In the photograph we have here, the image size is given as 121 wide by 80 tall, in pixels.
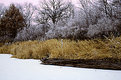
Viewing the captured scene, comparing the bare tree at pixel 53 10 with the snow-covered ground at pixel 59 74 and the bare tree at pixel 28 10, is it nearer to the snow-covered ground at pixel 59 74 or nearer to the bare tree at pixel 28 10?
the bare tree at pixel 28 10

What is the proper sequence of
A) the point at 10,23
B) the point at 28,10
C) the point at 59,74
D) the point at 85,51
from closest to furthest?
the point at 59,74 < the point at 85,51 < the point at 10,23 < the point at 28,10

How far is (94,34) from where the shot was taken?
15.1ft

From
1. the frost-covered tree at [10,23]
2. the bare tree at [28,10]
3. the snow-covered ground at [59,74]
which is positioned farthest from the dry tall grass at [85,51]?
the bare tree at [28,10]

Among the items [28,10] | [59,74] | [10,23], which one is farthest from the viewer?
[28,10]

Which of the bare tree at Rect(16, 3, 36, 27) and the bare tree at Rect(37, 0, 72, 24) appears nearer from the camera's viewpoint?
the bare tree at Rect(37, 0, 72, 24)

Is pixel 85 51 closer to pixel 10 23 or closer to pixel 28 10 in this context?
pixel 10 23

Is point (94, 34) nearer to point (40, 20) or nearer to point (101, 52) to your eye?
point (101, 52)

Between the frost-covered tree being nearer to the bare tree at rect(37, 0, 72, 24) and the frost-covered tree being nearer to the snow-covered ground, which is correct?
the bare tree at rect(37, 0, 72, 24)

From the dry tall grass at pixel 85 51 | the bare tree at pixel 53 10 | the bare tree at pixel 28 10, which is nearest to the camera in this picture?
the dry tall grass at pixel 85 51

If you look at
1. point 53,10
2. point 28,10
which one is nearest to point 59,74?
point 53,10

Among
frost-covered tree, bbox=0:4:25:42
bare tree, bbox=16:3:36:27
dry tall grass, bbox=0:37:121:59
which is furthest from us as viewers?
bare tree, bbox=16:3:36:27

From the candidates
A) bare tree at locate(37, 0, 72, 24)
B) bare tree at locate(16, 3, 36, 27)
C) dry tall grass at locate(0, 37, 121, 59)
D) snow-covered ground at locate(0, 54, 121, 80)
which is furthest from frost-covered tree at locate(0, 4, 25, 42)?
snow-covered ground at locate(0, 54, 121, 80)

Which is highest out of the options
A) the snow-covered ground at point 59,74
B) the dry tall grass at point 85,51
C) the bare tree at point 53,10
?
the bare tree at point 53,10

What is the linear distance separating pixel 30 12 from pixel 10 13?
22.2 ft
